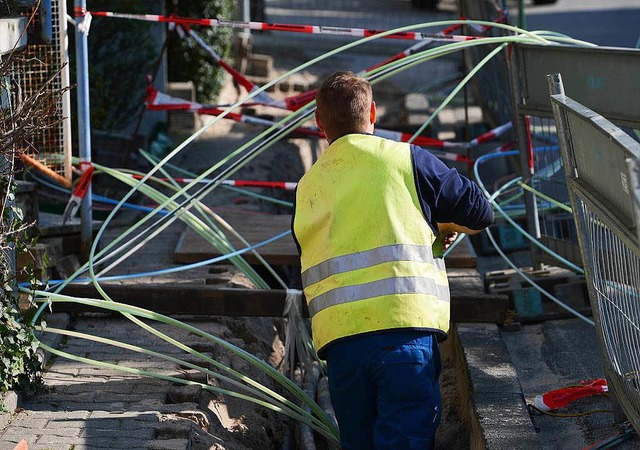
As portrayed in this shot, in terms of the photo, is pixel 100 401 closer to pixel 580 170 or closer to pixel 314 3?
pixel 580 170

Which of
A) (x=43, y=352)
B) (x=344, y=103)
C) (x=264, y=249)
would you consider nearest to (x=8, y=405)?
(x=43, y=352)

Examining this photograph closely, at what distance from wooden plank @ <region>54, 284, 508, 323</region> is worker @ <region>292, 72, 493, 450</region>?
203 cm

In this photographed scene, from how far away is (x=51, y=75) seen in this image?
22.1 feet

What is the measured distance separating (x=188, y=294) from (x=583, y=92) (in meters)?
2.62

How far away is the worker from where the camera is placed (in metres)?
3.88

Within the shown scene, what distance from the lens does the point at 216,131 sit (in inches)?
512

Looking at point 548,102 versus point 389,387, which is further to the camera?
point 548,102

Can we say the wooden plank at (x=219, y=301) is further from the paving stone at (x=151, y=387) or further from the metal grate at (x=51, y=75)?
the metal grate at (x=51, y=75)

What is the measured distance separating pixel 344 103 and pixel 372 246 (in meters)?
0.59

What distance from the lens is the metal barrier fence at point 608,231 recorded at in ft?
12.0

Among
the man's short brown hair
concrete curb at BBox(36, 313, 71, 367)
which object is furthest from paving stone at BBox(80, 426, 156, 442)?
the man's short brown hair

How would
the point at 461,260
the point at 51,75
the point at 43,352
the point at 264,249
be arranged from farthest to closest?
the point at 264,249 → the point at 461,260 → the point at 51,75 → the point at 43,352

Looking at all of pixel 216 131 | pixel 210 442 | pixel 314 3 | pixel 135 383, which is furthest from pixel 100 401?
pixel 314 3

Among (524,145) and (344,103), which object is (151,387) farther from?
(524,145)
